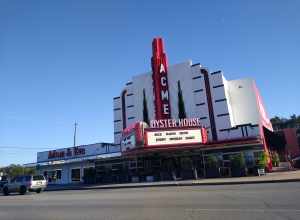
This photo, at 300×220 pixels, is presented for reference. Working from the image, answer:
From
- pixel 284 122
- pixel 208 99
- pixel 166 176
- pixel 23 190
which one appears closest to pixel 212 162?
pixel 166 176

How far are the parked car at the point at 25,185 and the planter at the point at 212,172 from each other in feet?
57.2

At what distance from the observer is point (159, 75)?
46.1m

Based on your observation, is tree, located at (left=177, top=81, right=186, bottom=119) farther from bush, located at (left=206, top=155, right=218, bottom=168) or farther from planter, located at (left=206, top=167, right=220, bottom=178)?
planter, located at (left=206, top=167, right=220, bottom=178)

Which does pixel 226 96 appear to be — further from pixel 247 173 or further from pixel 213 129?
pixel 247 173

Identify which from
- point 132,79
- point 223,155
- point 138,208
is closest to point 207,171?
point 223,155

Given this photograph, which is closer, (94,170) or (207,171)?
(207,171)

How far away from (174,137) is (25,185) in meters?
15.5

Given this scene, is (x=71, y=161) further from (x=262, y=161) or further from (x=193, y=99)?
(x=262, y=161)

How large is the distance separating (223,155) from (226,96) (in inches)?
361

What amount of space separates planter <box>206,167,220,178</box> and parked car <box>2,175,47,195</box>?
17449 millimetres

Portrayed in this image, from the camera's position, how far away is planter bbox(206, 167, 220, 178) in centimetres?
3572

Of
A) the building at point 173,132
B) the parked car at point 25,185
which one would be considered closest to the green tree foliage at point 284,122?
the building at point 173,132

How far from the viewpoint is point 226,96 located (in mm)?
42875

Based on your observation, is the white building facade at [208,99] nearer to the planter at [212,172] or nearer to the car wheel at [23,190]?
the planter at [212,172]
